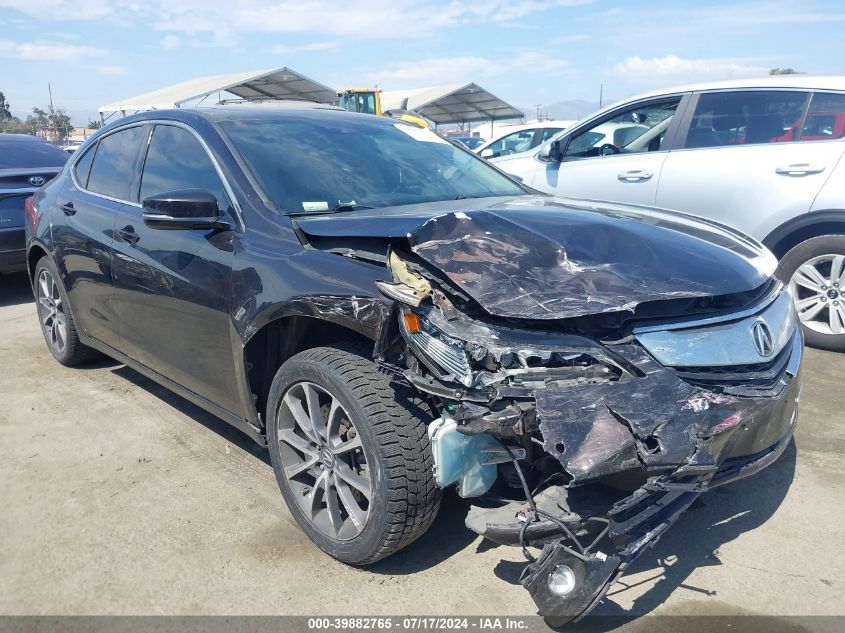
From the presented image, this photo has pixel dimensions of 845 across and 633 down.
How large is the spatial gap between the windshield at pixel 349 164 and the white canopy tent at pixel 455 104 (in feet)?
97.9

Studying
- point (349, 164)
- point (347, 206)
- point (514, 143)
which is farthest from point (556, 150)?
point (514, 143)

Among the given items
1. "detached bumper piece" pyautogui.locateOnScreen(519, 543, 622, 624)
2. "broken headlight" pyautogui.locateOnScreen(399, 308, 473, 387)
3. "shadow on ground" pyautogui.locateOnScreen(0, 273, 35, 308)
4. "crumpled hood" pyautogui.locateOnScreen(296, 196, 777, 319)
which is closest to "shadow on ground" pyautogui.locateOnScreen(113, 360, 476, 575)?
"detached bumper piece" pyautogui.locateOnScreen(519, 543, 622, 624)

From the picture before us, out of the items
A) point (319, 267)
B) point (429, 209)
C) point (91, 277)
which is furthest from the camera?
point (91, 277)

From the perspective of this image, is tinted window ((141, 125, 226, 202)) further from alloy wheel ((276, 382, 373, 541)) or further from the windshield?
alloy wheel ((276, 382, 373, 541))

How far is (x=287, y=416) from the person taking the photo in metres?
2.77

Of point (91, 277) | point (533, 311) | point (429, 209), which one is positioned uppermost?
point (429, 209)

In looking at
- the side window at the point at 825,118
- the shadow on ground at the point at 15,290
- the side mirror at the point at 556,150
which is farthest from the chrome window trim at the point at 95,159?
the side window at the point at 825,118

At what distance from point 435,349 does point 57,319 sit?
12.3 feet

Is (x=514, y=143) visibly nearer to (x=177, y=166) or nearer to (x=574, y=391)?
(x=177, y=166)

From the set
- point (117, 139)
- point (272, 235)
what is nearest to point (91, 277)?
point (117, 139)

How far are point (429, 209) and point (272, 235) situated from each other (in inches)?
27.2

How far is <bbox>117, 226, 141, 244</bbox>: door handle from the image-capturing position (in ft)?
11.7

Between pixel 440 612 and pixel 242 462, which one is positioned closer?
pixel 440 612

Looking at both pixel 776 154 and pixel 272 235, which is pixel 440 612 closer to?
pixel 272 235
